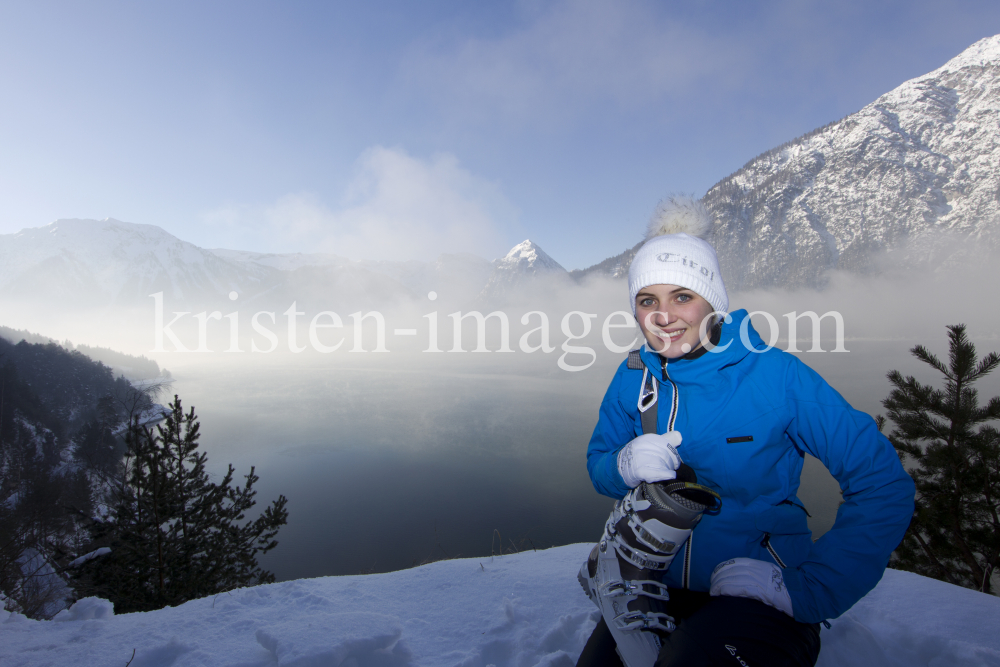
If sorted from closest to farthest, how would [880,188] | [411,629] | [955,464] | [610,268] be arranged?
[411,629], [955,464], [880,188], [610,268]

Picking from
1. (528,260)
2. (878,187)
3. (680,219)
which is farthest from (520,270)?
(680,219)

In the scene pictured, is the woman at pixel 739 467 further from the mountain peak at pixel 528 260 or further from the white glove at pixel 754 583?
the mountain peak at pixel 528 260

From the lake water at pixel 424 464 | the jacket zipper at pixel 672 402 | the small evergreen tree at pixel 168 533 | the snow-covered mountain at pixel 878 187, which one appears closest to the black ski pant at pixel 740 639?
the jacket zipper at pixel 672 402

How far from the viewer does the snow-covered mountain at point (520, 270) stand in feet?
606

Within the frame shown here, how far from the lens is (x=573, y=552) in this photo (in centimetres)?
365

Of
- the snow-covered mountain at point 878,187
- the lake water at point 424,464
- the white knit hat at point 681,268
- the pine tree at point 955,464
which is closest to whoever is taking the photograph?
the white knit hat at point 681,268

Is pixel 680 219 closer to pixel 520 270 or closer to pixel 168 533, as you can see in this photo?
pixel 168 533

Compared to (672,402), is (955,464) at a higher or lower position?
lower

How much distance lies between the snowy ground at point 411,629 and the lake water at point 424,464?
8.54 m

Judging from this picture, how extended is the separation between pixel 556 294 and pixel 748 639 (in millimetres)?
176764

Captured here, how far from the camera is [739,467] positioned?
1.56m

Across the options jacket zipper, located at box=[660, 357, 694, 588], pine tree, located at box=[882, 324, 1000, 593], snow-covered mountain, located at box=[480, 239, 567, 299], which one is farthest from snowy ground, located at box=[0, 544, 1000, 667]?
snow-covered mountain, located at box=[480, 239, 567, 299]

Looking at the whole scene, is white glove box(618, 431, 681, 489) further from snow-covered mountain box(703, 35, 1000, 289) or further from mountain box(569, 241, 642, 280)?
mountain box(569, 241, 642, 280)

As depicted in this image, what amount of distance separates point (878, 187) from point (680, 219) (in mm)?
131340
